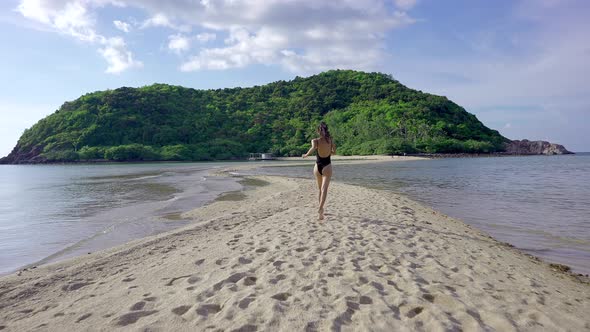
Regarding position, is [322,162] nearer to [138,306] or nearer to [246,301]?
[246,301]

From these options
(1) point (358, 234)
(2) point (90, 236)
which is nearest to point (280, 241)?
(1) point (358, 234)

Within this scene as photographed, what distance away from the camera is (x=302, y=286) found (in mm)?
4121

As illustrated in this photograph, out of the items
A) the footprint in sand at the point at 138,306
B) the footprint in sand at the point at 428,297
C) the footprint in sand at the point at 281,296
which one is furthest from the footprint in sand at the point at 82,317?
the footprint in sand at the point at 428,297

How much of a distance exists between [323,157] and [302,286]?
15.1ft

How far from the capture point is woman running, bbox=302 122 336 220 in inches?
323

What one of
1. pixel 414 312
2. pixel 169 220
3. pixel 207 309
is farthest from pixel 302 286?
pixel 169 220

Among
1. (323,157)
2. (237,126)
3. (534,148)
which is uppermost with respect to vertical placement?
(237,126)

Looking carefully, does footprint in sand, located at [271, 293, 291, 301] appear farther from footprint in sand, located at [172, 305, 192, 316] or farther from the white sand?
footprint in sand, located at [172, 305, 192, 316]

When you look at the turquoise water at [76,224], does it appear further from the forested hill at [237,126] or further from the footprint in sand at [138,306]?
the forested hill at [237,126]

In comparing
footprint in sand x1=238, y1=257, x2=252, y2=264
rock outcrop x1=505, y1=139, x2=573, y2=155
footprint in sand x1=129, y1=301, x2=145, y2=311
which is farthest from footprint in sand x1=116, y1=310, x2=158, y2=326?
rock outcrop x1=505, y1=139, x2=573, y2=155

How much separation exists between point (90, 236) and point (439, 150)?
299ft

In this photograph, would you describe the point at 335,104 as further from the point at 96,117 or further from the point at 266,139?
the point at 96,117

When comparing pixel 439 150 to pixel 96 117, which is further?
pixel 96 117

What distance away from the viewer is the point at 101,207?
43.7 ft
